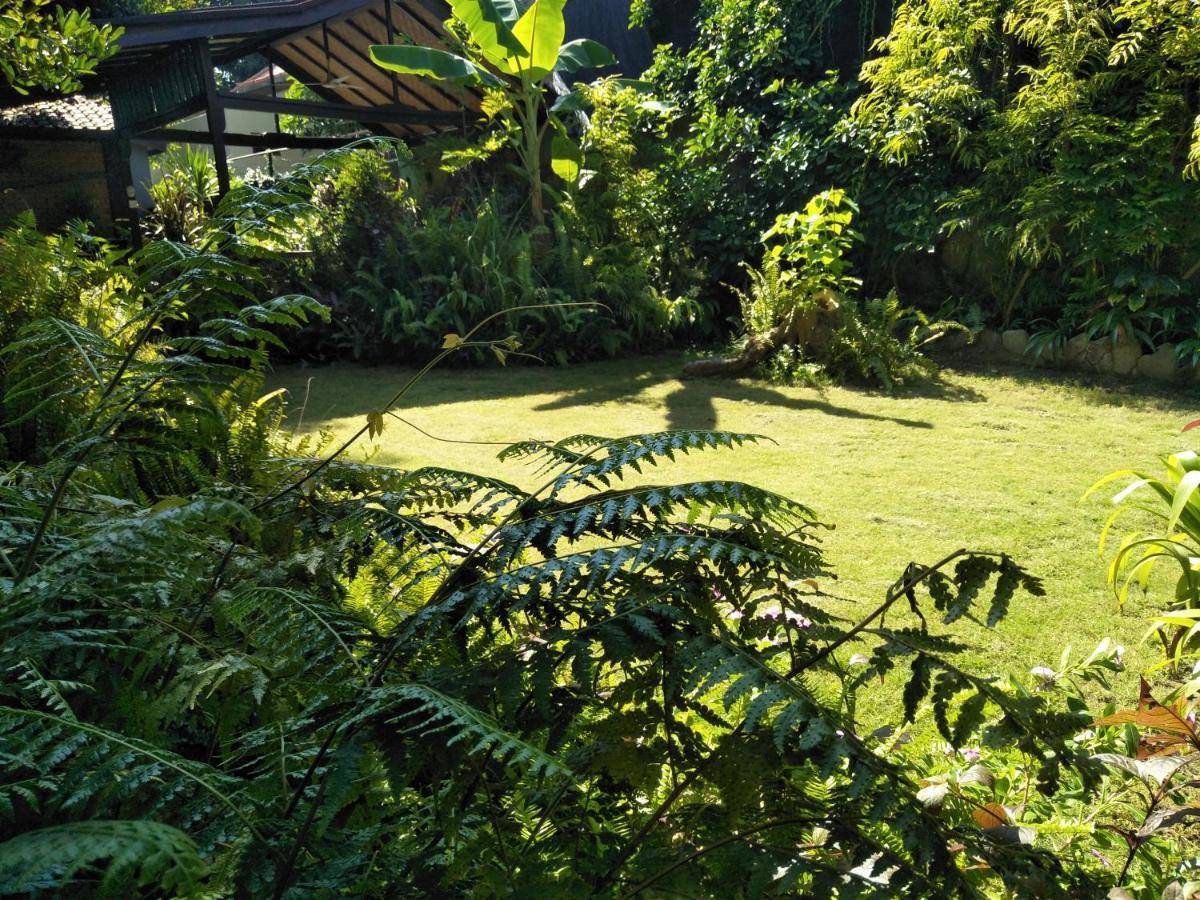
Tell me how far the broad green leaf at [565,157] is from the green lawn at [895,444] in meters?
2.21

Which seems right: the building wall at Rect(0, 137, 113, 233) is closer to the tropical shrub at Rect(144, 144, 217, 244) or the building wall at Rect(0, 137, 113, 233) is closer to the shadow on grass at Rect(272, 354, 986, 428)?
the tropical shrub at Rect(144, 144, 217, 244)

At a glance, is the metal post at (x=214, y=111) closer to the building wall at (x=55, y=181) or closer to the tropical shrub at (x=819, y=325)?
the building wall at (x=55, y=181)

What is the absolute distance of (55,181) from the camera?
9570 millimetres

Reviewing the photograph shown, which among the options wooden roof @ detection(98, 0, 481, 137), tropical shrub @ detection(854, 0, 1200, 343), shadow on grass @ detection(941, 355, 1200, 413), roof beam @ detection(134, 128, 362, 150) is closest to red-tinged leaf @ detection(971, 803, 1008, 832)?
shadow on grass @ detection(941, 355, 1200, 413)

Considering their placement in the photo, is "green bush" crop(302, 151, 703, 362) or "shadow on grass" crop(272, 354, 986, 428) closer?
"shadow on grass" crop(272, 354, 986, 428)

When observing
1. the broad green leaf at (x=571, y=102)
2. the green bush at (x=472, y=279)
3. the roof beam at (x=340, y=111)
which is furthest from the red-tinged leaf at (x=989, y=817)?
the roof beam at (x=340, y=111)

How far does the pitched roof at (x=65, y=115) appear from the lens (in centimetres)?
951

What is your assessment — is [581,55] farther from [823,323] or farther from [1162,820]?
[1162,820]

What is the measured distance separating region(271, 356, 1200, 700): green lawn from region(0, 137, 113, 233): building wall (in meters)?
3.27

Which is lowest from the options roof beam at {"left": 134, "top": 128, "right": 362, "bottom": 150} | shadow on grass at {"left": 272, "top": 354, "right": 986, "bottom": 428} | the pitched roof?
shadow on grass at {"left": 272, "top": 354, "right": 986, "bottom": 428}

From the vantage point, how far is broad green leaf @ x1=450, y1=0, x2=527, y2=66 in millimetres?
8391

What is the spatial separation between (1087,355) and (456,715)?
810cm

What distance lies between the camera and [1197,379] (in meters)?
7.14

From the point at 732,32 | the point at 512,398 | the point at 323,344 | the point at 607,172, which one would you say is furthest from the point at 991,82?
the point at 323,344
